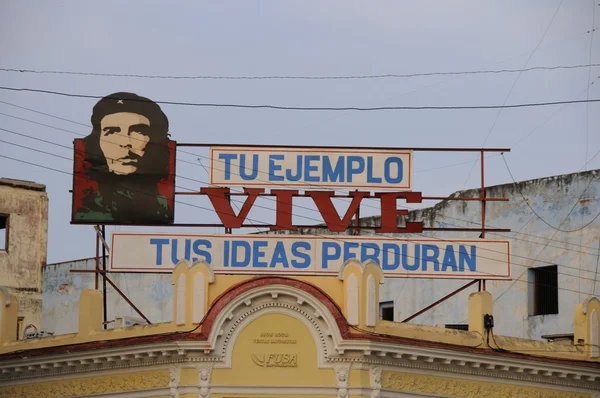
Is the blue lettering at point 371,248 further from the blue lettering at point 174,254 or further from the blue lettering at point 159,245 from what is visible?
the blue lettering at point 159,245

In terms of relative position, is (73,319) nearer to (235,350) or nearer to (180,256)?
Answer: (180,256)

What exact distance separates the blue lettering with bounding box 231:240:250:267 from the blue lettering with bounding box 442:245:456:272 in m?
5.01

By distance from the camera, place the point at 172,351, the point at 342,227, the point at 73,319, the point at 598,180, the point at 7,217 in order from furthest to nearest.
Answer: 1. the point at 73,319
2. the point at 7,217
3. the point at 598,180
4. the point at 342,227
5. the point at 172,351

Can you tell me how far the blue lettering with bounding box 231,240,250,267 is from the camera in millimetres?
34719

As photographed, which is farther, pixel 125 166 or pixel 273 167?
pixel 125 166

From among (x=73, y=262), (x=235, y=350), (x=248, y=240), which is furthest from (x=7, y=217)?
(x=235, y=350)

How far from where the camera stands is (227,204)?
36.0 m

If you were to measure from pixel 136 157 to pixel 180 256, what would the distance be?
328 cm

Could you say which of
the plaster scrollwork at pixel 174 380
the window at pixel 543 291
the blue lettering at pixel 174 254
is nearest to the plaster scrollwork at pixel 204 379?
the plaster scrollwork at pixel 174 380

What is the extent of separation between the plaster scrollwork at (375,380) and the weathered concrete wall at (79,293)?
19881mm

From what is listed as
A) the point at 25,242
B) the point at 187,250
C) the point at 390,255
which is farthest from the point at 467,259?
the point at 25,242

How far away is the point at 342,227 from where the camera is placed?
1416 inches

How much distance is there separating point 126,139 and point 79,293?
17009 millimetres

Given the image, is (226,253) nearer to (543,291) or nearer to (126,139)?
(126,139)
